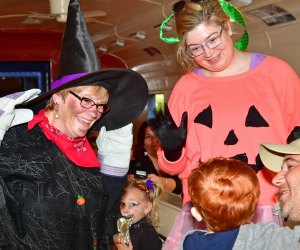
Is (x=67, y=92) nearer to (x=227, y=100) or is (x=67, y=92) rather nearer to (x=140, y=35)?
(x=227, y=100)

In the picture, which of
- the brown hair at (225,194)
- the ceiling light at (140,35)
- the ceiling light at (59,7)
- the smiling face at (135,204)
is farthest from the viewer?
the ceiling light at (140,35)

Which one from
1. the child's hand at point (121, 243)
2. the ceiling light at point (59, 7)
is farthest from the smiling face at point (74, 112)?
the ceiling light at point (59, 7)

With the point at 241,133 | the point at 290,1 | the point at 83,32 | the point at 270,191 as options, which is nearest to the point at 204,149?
the point at 241,133

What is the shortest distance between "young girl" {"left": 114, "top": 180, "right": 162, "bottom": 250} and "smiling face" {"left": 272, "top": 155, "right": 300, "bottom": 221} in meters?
1.47

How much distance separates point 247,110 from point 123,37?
5344 millimetres

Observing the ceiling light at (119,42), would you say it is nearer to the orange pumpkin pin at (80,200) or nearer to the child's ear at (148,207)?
the child's ear at (148,207)

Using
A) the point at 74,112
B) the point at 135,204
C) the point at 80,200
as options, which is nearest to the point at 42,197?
the point at 80,200

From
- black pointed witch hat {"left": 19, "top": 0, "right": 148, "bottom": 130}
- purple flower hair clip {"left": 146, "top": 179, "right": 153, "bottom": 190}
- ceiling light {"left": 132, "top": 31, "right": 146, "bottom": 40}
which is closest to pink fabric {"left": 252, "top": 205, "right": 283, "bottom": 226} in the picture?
black pointed witch hat {"left": 19, "top": 0, "right": 148, "bottom": 130}

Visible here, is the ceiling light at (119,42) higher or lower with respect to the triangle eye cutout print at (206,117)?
lower

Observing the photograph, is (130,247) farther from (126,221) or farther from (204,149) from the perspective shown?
(204,149)

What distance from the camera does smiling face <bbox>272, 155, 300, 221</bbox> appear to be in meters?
1.76

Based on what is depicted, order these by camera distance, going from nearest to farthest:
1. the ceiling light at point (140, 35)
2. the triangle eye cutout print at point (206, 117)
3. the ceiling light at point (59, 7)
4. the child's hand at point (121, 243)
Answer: the triangle eye cutout print at point (206, 117)
the child's hand at point (121, 243)
the ceiling light at point (59, 7)
the ceiling light at point (140, 35)

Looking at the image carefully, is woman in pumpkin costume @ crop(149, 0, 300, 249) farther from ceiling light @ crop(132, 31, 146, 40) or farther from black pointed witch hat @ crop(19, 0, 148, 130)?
ceiling light @ crop(132, 31, 146, 40)

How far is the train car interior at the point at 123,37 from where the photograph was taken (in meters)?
4.99
